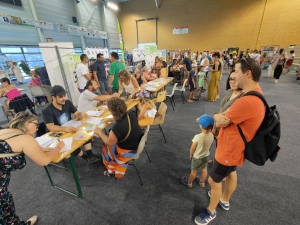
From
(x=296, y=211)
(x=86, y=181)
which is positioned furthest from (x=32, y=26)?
(x=296, y=211)

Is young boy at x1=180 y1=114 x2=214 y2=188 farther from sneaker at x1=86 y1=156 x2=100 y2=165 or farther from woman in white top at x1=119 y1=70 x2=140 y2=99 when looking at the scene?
woman in white top at x1=119 y1=70 x2=140 y2=99

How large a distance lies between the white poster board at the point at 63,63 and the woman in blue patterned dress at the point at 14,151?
351 cm

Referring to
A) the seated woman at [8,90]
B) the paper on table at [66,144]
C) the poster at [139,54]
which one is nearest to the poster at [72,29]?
the poster at [139,54]

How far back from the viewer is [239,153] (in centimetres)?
109

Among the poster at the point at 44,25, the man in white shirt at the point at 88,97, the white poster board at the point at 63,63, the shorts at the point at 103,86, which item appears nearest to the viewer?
the man in white shirt at the point at 88,97

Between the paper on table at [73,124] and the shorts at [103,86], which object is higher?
the paper on table at [73,124]

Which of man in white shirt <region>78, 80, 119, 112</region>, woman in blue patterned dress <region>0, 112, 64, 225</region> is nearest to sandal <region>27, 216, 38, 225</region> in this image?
woman in blue patterned dress <region>0, 112, 64, 225</region>

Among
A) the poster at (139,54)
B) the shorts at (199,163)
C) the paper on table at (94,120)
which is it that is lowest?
the shorts at (199,163)

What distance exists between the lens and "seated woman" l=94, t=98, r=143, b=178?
1597mm

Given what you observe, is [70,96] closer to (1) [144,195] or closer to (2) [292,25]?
(1) [144,195]

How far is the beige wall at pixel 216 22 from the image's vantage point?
10266 mm

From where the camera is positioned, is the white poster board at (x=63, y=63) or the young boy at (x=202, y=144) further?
the white poster board at (x=63, y=63)

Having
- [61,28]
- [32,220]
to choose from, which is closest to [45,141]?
[32,220]

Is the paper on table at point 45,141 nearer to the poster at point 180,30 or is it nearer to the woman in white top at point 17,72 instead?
the woman in white top at point 17,72
